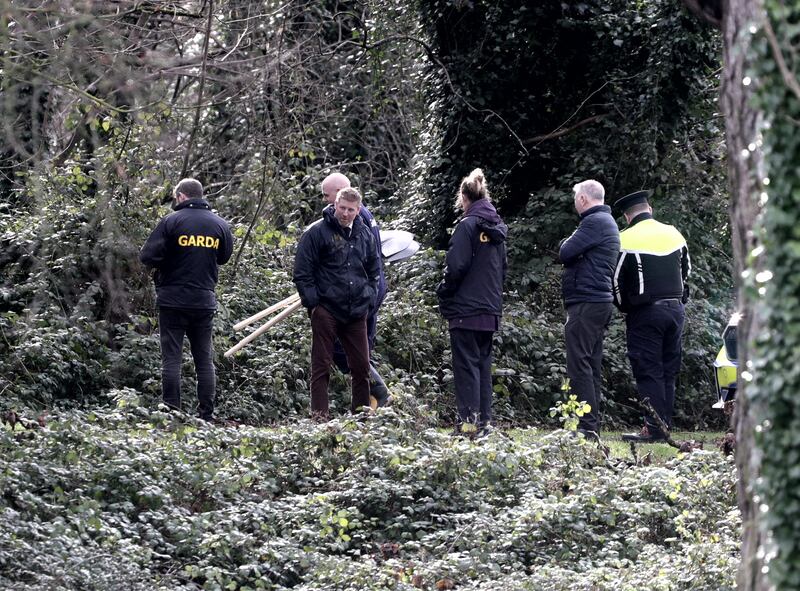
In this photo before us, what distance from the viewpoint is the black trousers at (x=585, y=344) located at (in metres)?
10.3

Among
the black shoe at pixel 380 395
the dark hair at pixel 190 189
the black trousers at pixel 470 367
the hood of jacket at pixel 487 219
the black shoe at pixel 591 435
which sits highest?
the dark hair at pixel 190 189

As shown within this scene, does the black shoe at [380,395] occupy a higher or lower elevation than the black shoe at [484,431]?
higher

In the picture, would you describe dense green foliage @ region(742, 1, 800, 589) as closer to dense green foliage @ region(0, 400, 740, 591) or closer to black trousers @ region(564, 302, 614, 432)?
dense green foliage @ region(0, 400, 740, 591)

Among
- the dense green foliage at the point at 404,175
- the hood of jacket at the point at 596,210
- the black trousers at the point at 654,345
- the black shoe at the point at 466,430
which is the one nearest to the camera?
the black shoe at the point at 466,430

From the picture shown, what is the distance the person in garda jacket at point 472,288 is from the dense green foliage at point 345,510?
41.6 inches

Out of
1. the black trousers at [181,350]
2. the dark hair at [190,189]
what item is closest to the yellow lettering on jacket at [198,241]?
the dark hair at [190,189]

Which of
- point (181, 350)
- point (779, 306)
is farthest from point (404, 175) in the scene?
point (779, 306)

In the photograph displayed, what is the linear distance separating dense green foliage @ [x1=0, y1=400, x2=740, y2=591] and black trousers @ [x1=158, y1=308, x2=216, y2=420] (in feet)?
5.15

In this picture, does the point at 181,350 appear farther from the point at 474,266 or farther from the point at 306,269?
the point at 474,266

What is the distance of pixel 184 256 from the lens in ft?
35.0

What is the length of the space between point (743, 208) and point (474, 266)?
605 centimetres

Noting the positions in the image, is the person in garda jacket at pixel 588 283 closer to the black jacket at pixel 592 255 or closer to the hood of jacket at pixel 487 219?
the black jacket at pixel 592 255

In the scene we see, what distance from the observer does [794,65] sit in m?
3.63

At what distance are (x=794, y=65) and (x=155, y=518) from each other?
4865 mm
